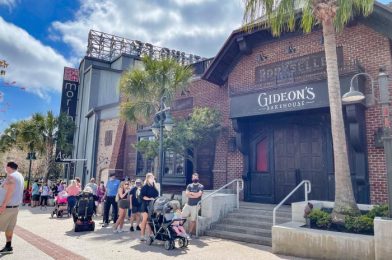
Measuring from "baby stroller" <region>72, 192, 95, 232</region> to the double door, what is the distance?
6.05 metres

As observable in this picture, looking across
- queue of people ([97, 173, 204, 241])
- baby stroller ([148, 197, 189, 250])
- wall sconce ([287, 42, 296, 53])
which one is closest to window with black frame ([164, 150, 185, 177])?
queue of people ([97, 173, 204, 241])

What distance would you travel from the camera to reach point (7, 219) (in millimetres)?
6371

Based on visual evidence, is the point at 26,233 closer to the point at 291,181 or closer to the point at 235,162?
the point at 235,162

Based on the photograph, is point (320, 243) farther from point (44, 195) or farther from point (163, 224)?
point (44, 195)

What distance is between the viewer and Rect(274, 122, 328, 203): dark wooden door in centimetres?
1030

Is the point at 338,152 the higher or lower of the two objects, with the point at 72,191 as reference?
higher

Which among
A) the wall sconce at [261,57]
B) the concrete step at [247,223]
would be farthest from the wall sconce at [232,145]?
the concrete step at [247,223]

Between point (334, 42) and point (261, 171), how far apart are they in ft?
19.2

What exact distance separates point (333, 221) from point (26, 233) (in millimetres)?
8935

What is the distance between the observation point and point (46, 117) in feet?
86.8

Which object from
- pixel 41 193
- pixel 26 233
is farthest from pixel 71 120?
pixel 26 233

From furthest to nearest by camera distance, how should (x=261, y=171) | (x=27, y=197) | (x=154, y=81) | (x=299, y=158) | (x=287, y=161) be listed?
(x=27, y=197)
(x=154, y=81)
(x=261, y=171)
(x=287, y=161)
(x=299, y=158)

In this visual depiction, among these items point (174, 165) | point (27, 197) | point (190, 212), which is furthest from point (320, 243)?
point (27, 197)

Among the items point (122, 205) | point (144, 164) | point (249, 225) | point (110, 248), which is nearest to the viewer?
point (110, 248)
